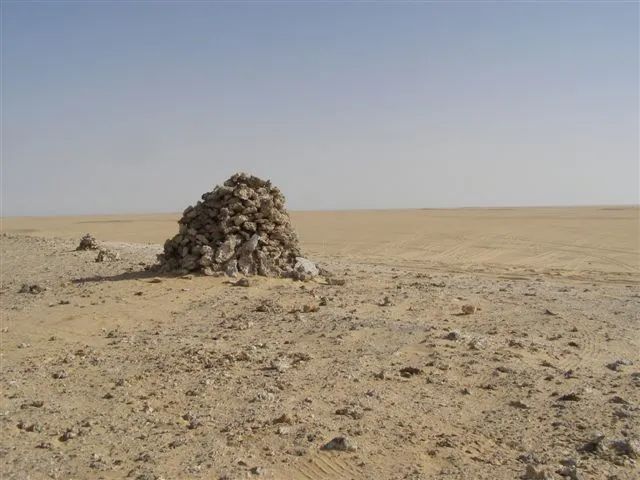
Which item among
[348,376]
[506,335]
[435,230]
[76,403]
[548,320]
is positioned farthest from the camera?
[435,230]

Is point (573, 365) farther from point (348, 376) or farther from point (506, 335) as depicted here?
point (348, 376)

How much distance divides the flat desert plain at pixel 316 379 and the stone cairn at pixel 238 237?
487 mm

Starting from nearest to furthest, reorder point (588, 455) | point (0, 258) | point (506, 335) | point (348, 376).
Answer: point (588, 455)
point (348, 376)
point (506, 335)
point (0, 258)

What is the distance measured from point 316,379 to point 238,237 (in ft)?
20.8

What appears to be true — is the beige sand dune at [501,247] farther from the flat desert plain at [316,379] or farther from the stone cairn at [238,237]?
the stone cairn at [238,237]

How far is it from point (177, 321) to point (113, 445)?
4.28 meters

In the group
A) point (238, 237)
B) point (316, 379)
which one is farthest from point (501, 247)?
point (316, 379)

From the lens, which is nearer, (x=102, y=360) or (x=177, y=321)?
(x=102, y=360)

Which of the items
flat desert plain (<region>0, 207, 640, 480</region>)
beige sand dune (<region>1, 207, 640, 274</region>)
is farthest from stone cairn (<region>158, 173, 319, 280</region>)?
beige sand dune (<region>1, 207, 640, 274</region>)

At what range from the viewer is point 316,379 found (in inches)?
256

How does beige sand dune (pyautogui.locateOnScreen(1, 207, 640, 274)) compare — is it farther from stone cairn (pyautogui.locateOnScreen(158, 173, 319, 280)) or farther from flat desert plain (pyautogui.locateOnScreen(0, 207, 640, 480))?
stone cairn (pyautogui.locateOnScreen(158, 173, 319, 280))

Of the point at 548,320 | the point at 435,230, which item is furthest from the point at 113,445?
the point at 435,230

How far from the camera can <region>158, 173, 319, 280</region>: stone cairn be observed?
12203mm

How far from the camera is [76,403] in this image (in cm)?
597
